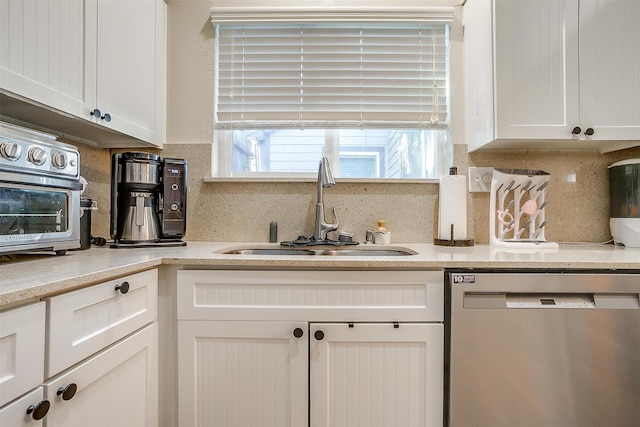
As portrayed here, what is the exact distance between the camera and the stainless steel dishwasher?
1.05 metres

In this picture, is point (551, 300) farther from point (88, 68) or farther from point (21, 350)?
point (88, 68)

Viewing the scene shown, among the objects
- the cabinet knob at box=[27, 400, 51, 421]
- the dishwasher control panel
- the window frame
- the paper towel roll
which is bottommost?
the cabinet knob at box=[27, 400, 51, 421]

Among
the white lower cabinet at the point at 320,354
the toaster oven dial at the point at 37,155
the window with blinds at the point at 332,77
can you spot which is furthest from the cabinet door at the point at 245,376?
the window with blinds at the point at 332,77

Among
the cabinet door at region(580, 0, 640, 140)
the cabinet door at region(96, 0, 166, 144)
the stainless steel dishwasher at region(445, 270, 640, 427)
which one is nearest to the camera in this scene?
the stainless steel dishwasher at region(445, 270, 640, 427)

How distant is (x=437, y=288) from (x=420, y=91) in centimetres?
111

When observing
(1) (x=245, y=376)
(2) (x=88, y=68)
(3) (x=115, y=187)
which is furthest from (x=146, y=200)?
(1) (x=245, y=376)

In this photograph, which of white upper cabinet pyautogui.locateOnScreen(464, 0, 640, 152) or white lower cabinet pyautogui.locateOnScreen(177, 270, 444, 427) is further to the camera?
white upper cabinet pyautogui.locateOnScreen(464, 0, 640, 152)

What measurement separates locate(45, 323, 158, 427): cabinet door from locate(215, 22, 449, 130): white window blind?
1.22 m

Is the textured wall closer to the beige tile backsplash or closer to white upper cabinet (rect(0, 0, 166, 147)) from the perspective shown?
the beige tile backsplash

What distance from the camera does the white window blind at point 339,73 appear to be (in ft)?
5.52

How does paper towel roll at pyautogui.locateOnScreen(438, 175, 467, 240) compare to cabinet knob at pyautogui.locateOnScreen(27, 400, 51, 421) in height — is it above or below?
above

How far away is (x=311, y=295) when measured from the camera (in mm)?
1107

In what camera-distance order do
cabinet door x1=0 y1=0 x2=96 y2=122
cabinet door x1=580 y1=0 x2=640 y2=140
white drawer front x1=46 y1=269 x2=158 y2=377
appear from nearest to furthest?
white drawer front x1=46 y1=269 x2=158 y2=377 → cabinet door x1=0 y1=0 x2=96 y2=122 → cabinet door x1=580 y1=0 x2=640 y2=140

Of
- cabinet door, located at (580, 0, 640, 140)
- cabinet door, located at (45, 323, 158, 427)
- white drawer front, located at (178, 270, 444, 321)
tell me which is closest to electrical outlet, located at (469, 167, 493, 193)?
cabinet door, located at (580, 0, 640, 140)
